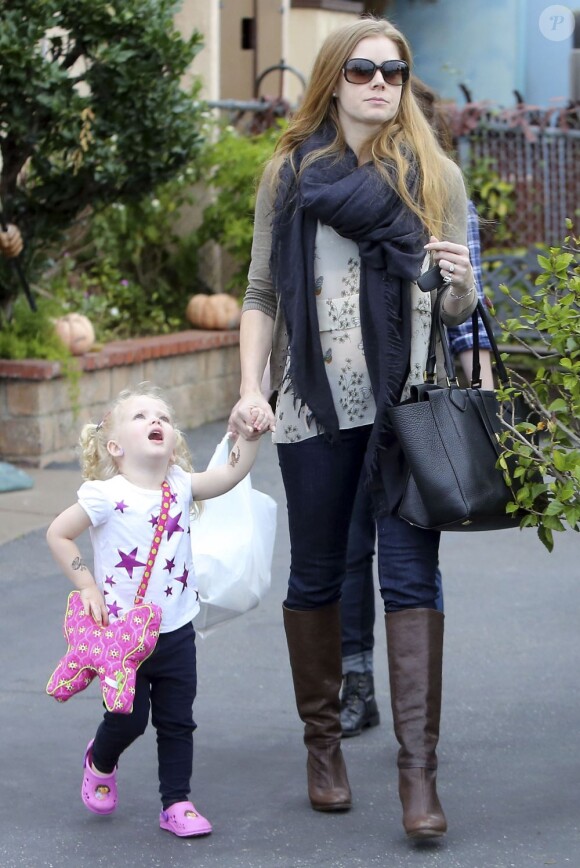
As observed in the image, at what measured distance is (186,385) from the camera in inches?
347

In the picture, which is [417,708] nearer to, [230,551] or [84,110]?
[230,551]

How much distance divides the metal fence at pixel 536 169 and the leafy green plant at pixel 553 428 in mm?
6653

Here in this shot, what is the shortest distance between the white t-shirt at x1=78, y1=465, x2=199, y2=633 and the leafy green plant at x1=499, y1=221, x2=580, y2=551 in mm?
784

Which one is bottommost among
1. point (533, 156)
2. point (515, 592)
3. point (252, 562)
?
point (515, 592)

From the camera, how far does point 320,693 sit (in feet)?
11.4

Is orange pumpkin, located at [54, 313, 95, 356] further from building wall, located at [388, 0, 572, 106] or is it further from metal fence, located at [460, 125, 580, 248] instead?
building wall, located at [388, 0, 572, 106]

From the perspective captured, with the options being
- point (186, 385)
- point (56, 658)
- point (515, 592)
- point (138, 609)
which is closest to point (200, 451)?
point (186, 385)

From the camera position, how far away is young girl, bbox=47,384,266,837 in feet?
10.6

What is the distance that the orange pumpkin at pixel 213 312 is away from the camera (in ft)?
30.4

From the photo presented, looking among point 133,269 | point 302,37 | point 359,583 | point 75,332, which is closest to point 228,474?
point 359,583

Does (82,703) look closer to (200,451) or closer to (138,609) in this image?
(138,609)

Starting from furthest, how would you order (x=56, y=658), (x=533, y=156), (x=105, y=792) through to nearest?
(x=533, y=156) → (x=56, y=658) → (x=105, y=792)

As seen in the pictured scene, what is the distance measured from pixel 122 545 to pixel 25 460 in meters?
4.31

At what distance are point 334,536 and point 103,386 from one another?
475 centimetres
